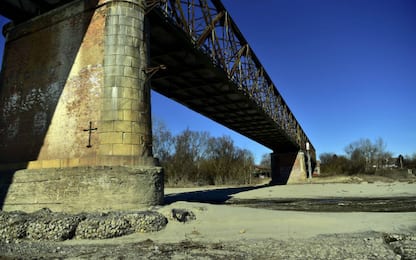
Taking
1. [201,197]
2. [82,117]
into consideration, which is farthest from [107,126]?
[201,197]

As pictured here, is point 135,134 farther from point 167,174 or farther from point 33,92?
point 167,174

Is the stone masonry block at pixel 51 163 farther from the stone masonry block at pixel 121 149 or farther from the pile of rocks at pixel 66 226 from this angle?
the pile of rocks at pixel 66 226

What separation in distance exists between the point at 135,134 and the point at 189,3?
8.99 m

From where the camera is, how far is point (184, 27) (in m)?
14.2

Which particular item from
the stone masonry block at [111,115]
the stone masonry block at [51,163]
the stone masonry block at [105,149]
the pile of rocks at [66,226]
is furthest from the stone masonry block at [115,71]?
the pile of rocks at [66,226]

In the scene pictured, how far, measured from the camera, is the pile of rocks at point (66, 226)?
624cm

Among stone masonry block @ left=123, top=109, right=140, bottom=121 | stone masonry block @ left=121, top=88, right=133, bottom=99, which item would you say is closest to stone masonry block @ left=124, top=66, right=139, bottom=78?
stone masonry block @ left=121, top=88, right=133, bottom=99

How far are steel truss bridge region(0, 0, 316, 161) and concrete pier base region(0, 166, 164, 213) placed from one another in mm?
3601

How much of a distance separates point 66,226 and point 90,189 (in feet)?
6.05

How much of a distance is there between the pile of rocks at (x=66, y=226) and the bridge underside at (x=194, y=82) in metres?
8.26

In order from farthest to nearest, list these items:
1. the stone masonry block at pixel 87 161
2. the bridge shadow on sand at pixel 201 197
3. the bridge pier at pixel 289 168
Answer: the bridge pier at pixel 289 168 → the bridge shadow on sand at pixel 201 197 → the stone masonry block at pixel 87 161

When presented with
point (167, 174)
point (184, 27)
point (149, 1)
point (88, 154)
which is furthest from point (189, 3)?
point (167, 174)

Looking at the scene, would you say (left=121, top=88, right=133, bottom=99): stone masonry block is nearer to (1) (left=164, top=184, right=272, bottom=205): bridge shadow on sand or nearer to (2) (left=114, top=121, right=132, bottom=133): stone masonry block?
(2) (left=114, top=121, right=132, bottom=133): stone masonry block

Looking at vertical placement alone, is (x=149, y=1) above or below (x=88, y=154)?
above
